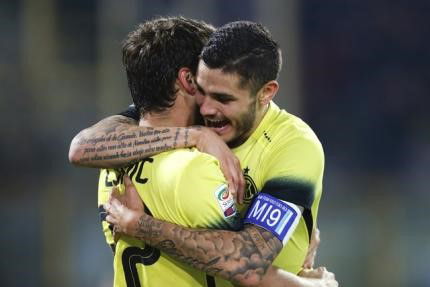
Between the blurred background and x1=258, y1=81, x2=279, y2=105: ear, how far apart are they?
153 inches

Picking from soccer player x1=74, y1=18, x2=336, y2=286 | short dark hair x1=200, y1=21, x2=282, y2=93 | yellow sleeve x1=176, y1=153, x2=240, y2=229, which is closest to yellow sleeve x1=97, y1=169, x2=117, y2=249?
soccer player x1=74, y1=18, x2=336, y2=286

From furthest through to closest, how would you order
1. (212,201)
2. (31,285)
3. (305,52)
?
Result: 1. (305,52)
2. (31,285)
3. (212,201)

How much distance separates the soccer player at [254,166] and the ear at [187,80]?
0.03 metres

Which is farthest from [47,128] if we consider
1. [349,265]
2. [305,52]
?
[349,265]

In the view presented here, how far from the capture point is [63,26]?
7.62 metres

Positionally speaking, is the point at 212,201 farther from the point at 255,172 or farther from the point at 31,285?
the point at 31,285

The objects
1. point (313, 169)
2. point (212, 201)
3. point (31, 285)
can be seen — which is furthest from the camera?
point (31, 285)

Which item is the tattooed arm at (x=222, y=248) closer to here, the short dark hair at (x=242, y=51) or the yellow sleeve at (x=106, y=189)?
the yellow sleeve at (x=106, y=189)

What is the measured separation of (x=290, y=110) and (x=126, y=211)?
434cm

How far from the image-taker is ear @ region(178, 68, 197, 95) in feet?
10.2

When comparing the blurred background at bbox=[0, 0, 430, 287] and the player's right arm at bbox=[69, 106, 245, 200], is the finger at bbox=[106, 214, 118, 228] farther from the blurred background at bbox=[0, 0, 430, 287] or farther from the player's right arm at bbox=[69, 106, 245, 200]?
the blurred background at bbox=[0, 0, 430, 287]

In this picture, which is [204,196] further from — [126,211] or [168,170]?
[126,211]

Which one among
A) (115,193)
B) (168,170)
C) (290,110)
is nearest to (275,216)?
(168,170)

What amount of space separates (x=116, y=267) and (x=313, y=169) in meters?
0.82
